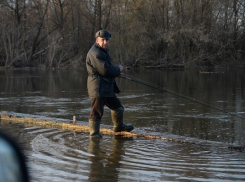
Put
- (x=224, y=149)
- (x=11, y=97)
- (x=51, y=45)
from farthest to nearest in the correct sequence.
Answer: (x=51, y=45) → (x=11, y=97) → (x=224, y=149)

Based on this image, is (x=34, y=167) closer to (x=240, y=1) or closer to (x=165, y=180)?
(x=165, y=180)

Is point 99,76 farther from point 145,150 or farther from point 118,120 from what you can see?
point 145,150

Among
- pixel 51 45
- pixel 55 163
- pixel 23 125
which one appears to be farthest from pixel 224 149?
pixel 51 45

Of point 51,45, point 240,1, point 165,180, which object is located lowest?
point 165,180

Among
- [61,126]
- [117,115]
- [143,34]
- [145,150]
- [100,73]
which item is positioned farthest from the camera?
[143,34]

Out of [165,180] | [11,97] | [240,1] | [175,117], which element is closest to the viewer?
[165,180]

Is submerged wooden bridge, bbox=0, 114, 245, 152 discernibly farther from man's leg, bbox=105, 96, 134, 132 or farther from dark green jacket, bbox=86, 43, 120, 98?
dark green jacket, bbox=86, 43, 120, 98

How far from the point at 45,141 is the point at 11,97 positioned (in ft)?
26.9

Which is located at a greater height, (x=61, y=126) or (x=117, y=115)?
(x=117, y=115)

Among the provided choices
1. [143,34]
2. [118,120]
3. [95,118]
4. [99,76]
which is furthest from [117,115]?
[143,34]

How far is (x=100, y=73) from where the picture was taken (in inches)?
259

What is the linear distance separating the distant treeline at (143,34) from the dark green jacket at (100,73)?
30324mm

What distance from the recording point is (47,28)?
43594mm

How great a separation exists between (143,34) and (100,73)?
109 feet
